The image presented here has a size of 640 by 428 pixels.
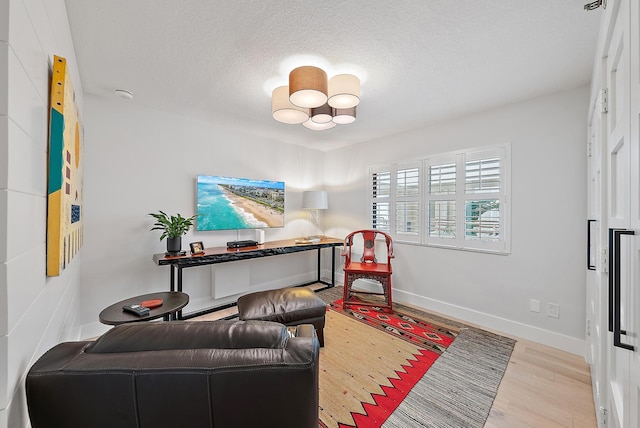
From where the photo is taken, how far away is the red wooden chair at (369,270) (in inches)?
125

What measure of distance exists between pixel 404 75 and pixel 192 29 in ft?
5.07

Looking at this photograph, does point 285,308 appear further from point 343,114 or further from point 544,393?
point 544,393

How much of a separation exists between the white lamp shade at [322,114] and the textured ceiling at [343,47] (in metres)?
0.37

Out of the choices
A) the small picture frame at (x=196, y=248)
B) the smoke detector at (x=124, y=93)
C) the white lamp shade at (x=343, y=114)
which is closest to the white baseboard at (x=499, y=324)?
the white lamp shade at (x=343, y=114)

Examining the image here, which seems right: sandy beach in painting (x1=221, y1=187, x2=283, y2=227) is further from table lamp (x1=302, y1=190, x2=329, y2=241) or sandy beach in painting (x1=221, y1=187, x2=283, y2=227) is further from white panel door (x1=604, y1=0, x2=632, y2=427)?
white panel door (x1=604, y1=0, x2=632, y2=427)

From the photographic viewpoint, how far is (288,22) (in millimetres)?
1546

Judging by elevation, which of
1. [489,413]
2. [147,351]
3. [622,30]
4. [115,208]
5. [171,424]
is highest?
[622,30]

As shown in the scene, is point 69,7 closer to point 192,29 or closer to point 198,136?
point 192,29

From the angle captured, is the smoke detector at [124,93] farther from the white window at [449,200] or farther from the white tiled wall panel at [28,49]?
the white window at [449,200]

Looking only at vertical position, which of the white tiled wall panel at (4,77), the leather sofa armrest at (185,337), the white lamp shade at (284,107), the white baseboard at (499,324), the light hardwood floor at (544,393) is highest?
the white lamp shade at (284,107)

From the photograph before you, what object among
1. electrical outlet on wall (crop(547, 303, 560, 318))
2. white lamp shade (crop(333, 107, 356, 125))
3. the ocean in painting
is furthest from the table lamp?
electrical outlet on wall (crop(547, 303, 560, 318))

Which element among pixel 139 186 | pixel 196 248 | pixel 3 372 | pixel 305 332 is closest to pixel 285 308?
pixel 305 332

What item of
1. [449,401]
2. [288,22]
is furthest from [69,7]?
[449,401]

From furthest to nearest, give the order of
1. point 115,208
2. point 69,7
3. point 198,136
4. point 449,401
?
point 198,136 < point 115,208 < point 449,401 < point 69,7
